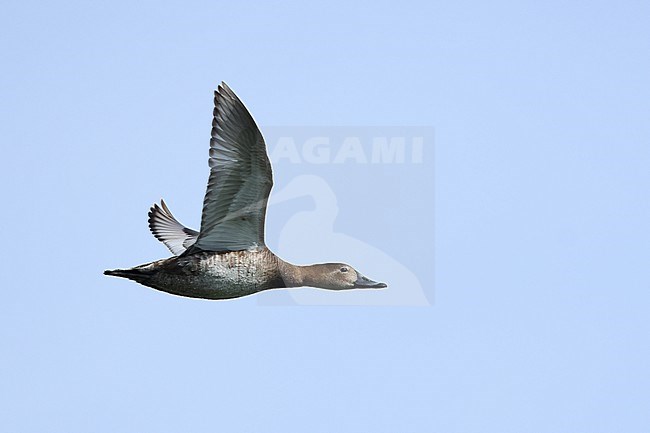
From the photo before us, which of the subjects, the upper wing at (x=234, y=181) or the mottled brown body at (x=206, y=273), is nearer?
the upper wing at (x=234, y=181)

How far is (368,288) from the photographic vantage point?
625 inches

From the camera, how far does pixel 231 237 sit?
1446 cm

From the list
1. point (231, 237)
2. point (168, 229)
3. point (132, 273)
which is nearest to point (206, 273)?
point (231, 237)

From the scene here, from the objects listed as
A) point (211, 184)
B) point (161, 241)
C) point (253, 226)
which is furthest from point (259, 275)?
point (161, 241)

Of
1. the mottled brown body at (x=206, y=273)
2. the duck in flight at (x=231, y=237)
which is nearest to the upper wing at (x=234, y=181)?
the duck in flight at (x=231, y=237)

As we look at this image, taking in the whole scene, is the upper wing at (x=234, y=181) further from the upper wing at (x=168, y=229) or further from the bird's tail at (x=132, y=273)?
the upper wing at (x=168, y=229)

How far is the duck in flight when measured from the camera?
13.5 metres

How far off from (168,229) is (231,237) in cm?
402

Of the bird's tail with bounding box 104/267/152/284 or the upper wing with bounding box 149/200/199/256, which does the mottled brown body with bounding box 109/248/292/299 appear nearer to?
the bird's tail with bounding box 104/267/152/284

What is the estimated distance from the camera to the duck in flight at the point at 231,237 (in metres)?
13.5

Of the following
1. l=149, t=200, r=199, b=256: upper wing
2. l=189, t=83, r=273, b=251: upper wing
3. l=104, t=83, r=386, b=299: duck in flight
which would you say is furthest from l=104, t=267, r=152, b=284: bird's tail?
l=149, t=200, r=199, b=256: upper wing

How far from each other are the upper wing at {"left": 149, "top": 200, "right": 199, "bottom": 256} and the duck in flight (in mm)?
3109

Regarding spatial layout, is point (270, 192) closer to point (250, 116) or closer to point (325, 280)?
point (250, 116)

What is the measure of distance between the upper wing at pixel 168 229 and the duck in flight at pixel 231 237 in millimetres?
3109
